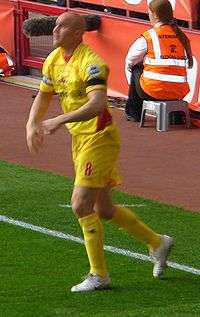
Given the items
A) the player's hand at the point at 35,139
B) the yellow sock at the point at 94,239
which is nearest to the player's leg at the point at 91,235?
the yellow sock at the point at 94,239

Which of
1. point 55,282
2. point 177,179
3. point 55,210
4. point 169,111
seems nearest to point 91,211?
point 55,282

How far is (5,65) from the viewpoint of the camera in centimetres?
1841

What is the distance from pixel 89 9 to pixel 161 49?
10.6 ft

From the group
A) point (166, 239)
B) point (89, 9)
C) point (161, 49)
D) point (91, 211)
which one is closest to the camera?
point (91, 211)

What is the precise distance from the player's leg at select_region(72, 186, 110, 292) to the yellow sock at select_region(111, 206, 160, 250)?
11.3 inches

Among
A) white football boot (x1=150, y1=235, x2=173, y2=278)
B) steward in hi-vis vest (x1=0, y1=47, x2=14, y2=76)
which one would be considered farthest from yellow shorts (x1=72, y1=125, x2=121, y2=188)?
steward in hi-vis vest (x1=0, y1=47, x2=14, y2=76)

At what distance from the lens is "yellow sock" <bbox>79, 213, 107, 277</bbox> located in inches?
324

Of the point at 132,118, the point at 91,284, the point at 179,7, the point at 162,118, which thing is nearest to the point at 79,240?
the point at 91,284

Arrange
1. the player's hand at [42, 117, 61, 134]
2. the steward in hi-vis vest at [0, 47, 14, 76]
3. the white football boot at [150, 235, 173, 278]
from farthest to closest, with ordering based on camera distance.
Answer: the steward in hi-vis vest at [0, 47, 14, 76] < the white football boot at [150, 235, 173, 278] < the player's hand at [42, 117, 61, 134]

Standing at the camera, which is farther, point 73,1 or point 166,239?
point 73,1

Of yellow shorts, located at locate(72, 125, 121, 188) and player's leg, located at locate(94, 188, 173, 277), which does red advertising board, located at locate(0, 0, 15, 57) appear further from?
yellow shorts, located at locate(72, 125, 121, 188)

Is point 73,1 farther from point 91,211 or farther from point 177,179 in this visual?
point 91,211

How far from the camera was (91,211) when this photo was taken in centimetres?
824

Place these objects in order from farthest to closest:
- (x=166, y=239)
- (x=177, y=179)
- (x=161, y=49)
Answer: (x=161, y=49) → (x=177, y=179) → (x=166, y=239)
